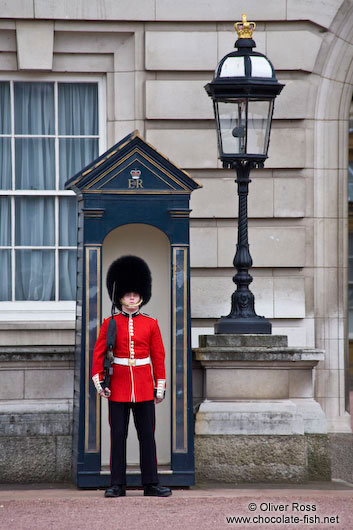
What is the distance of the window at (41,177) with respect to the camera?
11.5 metres

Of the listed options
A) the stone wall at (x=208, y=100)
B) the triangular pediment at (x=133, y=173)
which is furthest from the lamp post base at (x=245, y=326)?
the stone wall at (x=208, y=100)

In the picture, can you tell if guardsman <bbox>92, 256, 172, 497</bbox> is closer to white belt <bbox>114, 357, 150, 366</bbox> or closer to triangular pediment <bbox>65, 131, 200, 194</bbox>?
white belt <bbox>114, 357, 150, 366</bbox>

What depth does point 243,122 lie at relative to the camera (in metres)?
8.95

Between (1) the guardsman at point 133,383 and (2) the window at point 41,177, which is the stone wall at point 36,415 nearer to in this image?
(1) the guardsman at point 133,383

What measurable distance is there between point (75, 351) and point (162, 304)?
2.40ft

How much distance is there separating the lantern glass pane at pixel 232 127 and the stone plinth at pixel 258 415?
1420 millimetres

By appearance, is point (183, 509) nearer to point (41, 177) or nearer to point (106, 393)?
point (106, 393)

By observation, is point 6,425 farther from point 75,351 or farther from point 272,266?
point 272,266

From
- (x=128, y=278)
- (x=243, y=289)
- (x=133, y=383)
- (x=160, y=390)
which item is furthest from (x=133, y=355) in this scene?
(x=243, y=289)

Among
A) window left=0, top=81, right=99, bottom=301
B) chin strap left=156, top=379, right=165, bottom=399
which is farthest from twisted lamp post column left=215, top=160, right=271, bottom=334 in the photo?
window left=0, top=81, right=99, bottom=301

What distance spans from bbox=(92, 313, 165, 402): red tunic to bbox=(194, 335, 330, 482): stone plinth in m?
0.90

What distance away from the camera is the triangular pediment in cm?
830

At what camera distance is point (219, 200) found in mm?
11438

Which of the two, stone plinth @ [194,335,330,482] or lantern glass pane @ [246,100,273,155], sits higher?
lantern glass pane @ [246,100,273,155]
